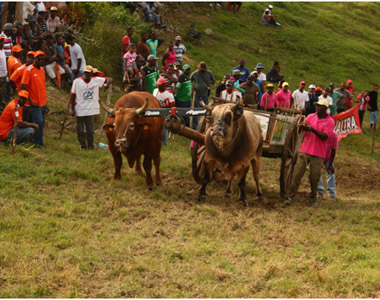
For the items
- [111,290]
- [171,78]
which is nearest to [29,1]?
[171,78]

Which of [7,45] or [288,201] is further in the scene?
[7,45]

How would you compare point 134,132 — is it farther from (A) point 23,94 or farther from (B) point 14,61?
(B) point 14,61

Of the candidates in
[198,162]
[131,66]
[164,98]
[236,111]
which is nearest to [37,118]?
[164,98]

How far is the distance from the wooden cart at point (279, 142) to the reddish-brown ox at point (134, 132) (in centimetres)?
86

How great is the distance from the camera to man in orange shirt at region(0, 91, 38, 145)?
37.9 ft

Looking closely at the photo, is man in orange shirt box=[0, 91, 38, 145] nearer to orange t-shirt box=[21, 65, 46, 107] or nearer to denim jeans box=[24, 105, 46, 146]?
denim jeans box=[24, 105, 46, 146]

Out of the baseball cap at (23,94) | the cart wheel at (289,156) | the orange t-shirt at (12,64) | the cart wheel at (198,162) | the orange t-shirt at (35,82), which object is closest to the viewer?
the cart wheel at (198,162)

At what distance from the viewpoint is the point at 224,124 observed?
364 inches

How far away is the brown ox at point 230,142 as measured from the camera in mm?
9289

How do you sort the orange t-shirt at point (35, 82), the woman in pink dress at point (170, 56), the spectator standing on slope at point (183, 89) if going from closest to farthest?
the orange t-shirt at point (35, 82)
the spectator standing on slope at point (183, 89)
the woman in pink dress at point (170, 56)

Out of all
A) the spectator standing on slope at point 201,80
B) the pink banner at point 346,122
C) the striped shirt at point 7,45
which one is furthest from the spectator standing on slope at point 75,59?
the pink banner at point 346,122

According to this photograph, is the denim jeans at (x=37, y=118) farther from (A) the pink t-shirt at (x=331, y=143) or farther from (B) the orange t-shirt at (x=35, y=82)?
(A) the pink t-shirt at (x=331, y=143)

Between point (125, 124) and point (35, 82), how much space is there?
322 centimetres

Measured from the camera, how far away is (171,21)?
2781 centimetres
